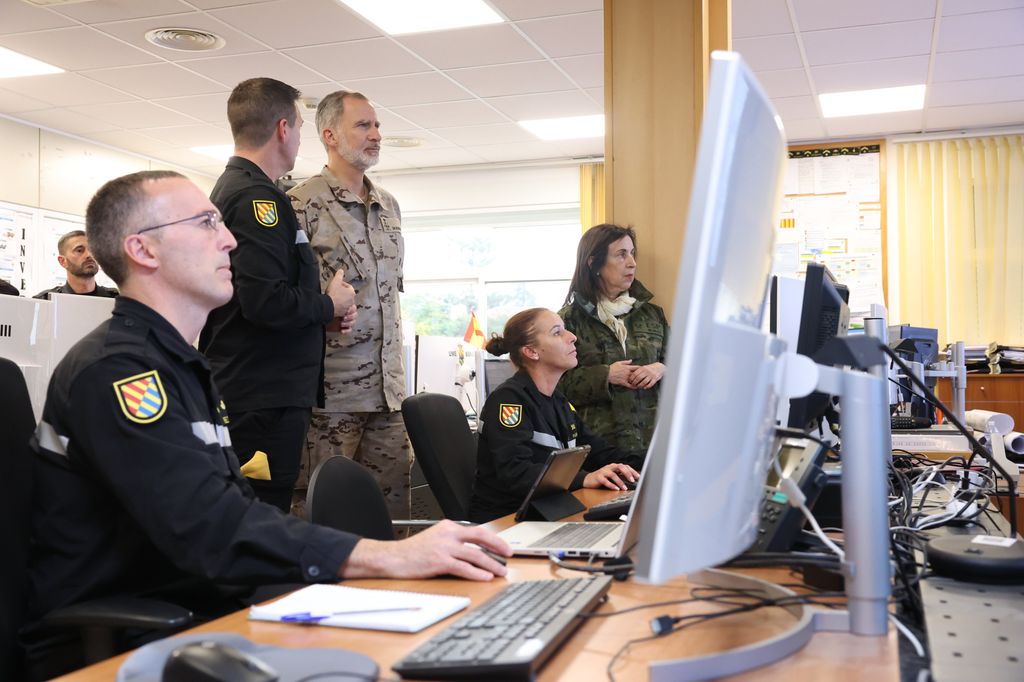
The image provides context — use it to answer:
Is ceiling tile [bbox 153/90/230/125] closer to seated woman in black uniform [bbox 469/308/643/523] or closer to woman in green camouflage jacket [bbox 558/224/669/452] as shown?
woman in green camouflage jacket [bbox 558/224/669/452]

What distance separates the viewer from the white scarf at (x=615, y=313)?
2.86 m

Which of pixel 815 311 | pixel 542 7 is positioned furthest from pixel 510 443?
pixel 542 7

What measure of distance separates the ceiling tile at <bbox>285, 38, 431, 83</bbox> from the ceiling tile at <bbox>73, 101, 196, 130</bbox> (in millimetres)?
1428

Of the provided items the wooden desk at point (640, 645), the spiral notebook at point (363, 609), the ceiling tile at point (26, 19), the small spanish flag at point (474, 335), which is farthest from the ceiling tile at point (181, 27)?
the wooden desk at point (640, 645)

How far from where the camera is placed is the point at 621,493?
6.68 ft

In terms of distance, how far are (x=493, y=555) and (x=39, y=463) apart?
0.66 meters

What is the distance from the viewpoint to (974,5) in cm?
437

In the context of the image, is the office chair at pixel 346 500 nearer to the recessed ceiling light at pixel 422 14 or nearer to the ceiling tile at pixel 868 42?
the recessed ceiling light at pixel 422 14

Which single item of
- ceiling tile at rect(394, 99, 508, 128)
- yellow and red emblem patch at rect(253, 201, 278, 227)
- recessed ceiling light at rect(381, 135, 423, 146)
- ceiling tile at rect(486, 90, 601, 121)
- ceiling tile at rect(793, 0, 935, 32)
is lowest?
yellow and red emblem patch at rect(253, 201, 278, 227)

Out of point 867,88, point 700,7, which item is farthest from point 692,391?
point 867,88

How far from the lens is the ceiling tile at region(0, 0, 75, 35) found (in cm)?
442

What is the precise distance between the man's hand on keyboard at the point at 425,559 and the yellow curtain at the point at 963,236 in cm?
614

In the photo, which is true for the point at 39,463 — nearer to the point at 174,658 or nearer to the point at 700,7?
the point at 174,658

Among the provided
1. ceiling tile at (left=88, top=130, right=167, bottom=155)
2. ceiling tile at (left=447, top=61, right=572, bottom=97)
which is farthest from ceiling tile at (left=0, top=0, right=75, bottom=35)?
ceiling tile at (left=447, top=61, right=572, bottom=97)
